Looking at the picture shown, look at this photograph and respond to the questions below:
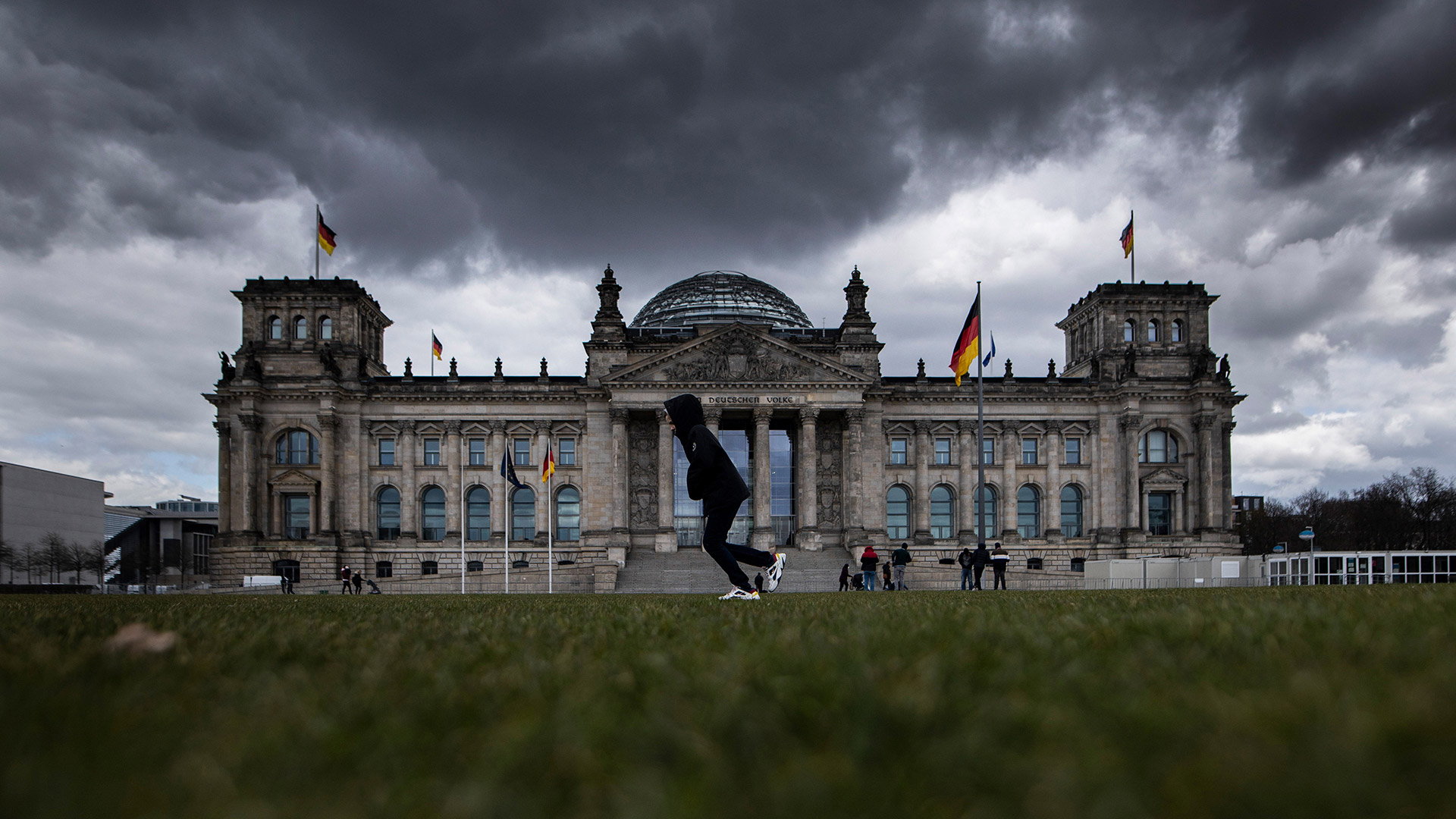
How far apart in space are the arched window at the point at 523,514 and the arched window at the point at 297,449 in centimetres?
1239

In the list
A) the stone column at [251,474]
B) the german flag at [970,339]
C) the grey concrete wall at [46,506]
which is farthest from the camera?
the grey concrete wall at [46,506]

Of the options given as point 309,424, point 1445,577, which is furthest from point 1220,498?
point 309,424

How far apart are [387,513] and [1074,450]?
44.0 metres

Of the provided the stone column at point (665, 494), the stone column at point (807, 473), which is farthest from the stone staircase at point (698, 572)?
the stone column at point (807, 473)

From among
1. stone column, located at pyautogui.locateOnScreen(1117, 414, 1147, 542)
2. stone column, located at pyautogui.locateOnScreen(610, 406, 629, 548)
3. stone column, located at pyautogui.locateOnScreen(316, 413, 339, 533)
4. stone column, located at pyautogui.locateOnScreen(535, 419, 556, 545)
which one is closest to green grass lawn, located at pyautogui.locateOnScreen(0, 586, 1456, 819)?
stone column, located at pyautogui.locateOnScreen(610, 406, 629, 548)

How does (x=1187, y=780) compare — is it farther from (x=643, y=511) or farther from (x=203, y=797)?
(x=643, y=511)

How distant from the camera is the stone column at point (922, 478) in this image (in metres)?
59.7

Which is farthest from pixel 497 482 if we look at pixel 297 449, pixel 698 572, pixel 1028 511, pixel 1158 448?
pixel 1158 448

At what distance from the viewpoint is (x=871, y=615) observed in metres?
7.04

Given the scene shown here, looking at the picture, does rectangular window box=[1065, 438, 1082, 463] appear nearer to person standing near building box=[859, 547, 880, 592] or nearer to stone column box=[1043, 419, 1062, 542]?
stone column box=[1043, 419, 1062, 542]

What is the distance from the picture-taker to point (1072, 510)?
61.0 metres

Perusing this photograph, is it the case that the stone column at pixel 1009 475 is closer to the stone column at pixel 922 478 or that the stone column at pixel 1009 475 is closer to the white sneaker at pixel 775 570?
the stone column at pixel 922 478

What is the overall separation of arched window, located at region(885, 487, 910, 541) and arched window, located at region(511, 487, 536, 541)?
22.3m

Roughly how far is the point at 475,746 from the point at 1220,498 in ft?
215
